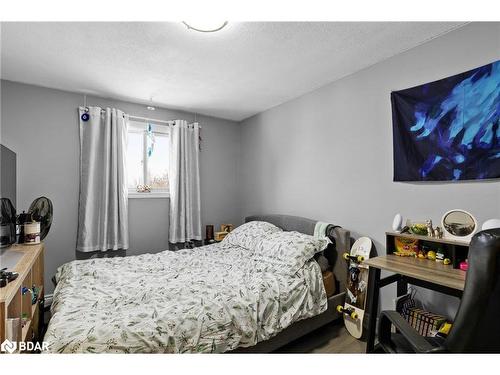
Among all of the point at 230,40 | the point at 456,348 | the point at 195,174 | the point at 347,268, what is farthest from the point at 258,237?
the point at 456,348

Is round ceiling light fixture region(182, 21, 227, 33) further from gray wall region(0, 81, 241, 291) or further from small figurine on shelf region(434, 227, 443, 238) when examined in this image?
small figurine on shelf region(434, 227, 443, 238)

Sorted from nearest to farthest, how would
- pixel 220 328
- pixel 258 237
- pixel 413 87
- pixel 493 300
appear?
pixel 493 300 → pixel 220 328 → pixel 413 87 → pixel 258 237

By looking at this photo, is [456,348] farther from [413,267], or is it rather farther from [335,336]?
[335,336]

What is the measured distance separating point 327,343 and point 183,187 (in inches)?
98.1

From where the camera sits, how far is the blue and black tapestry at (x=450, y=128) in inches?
67.3

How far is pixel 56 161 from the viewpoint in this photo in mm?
2922

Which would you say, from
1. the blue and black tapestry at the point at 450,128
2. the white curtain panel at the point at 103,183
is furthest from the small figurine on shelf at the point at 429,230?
the white curtain panel at the point at 103,183

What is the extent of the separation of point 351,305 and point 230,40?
246cm

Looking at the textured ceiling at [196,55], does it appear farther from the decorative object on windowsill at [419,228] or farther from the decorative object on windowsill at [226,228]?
the decorative object on windowsill at [226,228]

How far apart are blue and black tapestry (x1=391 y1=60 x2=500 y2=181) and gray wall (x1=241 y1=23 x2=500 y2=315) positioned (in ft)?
0.28

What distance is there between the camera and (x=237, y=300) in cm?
173

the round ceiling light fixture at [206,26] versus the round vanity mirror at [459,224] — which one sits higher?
the round ceiling light fixture at [206,26]

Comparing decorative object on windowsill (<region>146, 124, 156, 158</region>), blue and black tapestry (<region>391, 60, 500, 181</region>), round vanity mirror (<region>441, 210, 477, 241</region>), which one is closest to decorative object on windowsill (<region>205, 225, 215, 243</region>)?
decorative object on windowsill (<region>146, 124, 156, 158</region>)

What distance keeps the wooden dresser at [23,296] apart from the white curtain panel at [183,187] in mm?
1530
